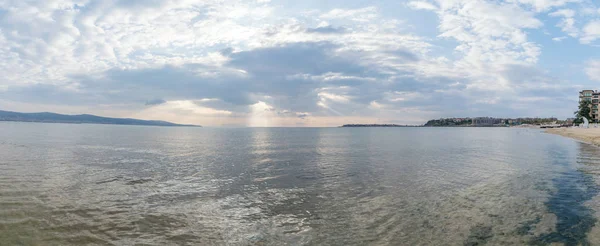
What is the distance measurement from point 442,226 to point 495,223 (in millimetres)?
2654

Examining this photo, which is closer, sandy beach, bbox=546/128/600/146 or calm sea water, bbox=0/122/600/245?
calm sea water, bbox=0/122/600/245

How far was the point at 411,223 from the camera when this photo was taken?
45.0 feet

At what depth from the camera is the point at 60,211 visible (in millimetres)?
15219

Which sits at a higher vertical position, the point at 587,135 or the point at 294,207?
the point at 587,135

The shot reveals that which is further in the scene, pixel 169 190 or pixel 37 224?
pixel 169 190

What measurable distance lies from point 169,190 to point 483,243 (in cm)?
1800

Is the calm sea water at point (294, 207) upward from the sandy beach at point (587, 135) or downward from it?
downward

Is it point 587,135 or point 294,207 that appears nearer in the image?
point 294,207

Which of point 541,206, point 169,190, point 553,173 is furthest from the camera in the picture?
point 553,173

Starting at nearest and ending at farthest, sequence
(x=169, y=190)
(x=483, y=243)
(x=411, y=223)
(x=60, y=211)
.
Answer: (x=483, y=243) → (x=411, y=223) → (x=60, y=211) → (x=169, y=190)

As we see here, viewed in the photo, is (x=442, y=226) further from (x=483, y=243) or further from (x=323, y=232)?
(x=323, y=232)

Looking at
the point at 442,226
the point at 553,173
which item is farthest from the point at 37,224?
the point at 553,173

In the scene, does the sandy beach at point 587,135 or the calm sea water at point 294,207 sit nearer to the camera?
the calm sea water at point 294,207

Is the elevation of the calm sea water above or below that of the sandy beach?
below
